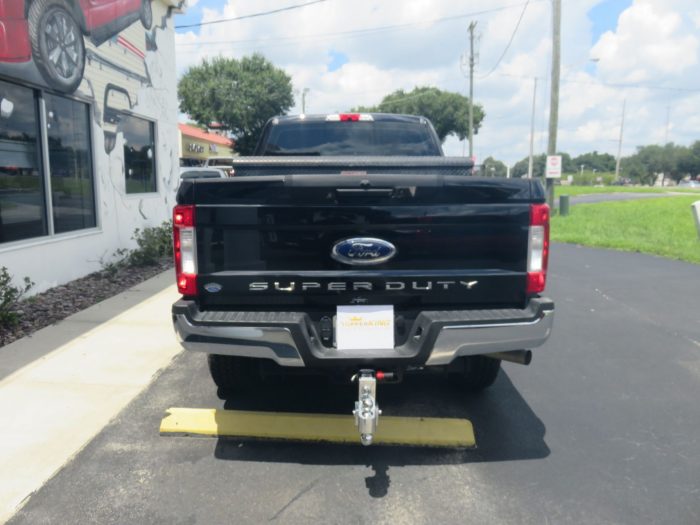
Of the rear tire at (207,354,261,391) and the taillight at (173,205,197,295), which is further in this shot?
the rear tire at (207,354,261,391)

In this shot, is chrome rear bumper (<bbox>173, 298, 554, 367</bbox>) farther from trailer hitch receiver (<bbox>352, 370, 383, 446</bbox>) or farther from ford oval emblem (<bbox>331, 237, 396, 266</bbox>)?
ford oval emblem (<bbox>331, 237, 396, 266</bbox>)

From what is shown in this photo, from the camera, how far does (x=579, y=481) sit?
3133 millimetres

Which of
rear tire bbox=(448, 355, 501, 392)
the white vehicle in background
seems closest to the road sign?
the white vehicle in background

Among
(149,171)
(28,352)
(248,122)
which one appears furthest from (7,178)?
(248,122)

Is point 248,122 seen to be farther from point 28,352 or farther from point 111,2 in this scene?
point 28,352

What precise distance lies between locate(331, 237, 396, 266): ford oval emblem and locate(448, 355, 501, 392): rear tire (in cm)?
108

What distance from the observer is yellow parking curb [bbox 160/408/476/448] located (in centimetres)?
354

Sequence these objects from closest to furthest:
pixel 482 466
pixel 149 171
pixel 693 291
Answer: pixel 482 466
pixel 693 291
pixel 149 171

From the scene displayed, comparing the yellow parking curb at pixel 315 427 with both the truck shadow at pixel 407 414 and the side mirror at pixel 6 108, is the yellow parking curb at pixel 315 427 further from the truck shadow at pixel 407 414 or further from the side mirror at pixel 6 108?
the side mirror at pixel 6 108

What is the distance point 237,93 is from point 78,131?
102ft

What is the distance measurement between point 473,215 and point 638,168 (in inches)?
4932

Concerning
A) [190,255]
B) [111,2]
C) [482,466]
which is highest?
[111,2]

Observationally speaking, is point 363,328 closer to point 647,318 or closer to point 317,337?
point 317,337

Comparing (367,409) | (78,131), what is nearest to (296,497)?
(367,409)
